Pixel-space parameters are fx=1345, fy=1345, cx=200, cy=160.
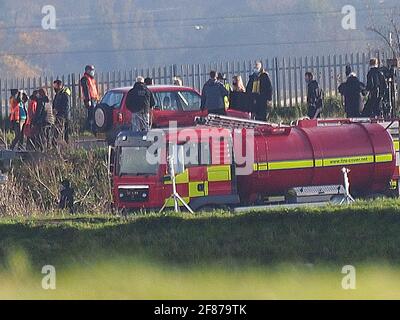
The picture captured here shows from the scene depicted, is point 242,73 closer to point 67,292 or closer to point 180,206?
point 180,206

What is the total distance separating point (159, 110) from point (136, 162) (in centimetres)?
576

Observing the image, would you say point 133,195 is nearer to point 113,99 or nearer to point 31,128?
point 113,99

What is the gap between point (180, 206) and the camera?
22.7 meters

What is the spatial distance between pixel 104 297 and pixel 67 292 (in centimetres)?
53

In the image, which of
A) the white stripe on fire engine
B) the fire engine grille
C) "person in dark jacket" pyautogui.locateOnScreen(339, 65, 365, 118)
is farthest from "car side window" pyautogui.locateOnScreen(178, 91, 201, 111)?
the fire engine grille

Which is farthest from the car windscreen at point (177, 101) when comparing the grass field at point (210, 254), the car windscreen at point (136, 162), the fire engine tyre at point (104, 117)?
the grass field at point (210, 254)

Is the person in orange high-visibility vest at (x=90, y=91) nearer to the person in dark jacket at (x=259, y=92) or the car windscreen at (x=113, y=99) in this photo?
the car windscreen at (x=113, y=99)

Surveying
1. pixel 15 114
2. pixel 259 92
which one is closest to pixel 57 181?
pixel 15 114

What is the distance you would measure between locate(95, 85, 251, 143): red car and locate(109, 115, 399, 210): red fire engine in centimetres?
442

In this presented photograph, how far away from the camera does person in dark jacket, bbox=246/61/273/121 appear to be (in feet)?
91.7

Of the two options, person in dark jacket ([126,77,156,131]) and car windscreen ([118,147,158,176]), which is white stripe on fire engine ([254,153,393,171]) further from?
person in dark jacket ([126,77,156,131])

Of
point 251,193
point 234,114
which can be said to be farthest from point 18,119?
point 251,193

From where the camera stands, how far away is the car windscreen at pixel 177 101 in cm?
2959

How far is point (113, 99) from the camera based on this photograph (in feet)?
97.6
